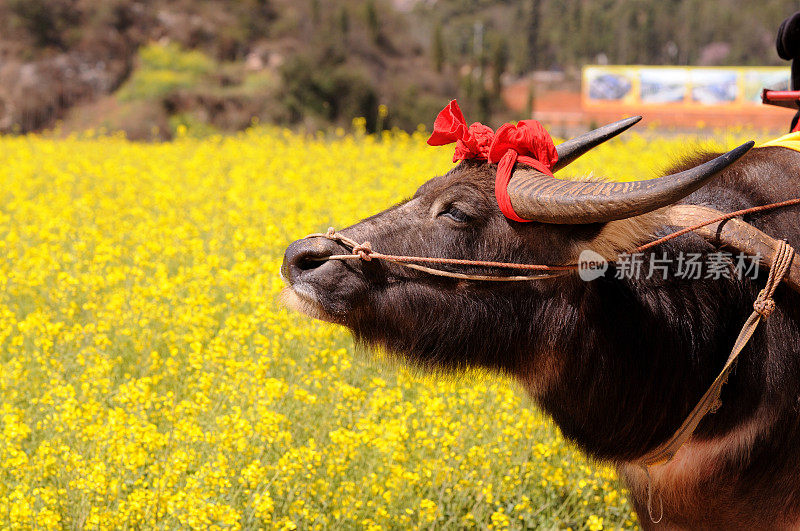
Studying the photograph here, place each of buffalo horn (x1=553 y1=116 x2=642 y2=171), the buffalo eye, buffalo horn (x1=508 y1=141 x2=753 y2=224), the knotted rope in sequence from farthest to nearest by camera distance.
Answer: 1. buffalo horn (x1=553 y1=116 x2=642 y2=171)
2. the buffalo eye
3. the knotted rope
4. buffalo horn (x1=508 y1=141 x2=753 y2=224)

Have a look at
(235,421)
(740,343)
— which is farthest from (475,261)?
(235,421)

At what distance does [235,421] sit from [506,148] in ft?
4.88

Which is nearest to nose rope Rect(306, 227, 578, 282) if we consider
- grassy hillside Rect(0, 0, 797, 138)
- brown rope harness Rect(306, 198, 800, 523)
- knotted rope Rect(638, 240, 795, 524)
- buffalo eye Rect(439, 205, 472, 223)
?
brown rope harness Rect(306, 198, 800, 523)

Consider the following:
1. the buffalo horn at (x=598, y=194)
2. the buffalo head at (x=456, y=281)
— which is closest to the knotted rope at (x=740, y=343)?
the buffalo head at (x=456, y=281)

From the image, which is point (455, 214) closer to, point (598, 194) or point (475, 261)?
point (475, 261)

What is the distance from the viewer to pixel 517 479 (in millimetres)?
3387

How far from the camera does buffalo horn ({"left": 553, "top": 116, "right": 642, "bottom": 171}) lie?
7.63 ft

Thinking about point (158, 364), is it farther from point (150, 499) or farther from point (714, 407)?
point (714, 407)

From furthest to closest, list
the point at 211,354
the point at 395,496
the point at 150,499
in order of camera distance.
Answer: the point at 211,354 < the point at 395,496 < the point at 150,499

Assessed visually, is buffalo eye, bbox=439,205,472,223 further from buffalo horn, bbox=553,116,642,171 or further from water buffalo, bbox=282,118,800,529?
buffalo horn, bbox=553,116,642,171

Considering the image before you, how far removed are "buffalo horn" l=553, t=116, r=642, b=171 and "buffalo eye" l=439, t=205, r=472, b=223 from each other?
1.26ft

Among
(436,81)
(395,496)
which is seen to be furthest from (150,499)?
(436,81)

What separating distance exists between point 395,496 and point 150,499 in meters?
0.98

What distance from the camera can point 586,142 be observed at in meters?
2.42
